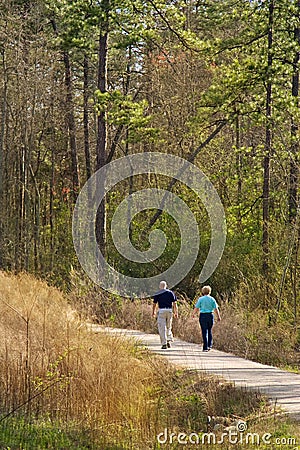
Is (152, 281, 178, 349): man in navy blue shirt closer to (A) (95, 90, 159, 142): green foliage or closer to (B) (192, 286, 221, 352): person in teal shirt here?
(B) (192, 286, 221, 352): person in teal shirt

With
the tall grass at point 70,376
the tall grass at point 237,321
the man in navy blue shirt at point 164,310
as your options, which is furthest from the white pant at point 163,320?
the tall grass at point 70,376

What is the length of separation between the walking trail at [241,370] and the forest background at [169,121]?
2.37 metres

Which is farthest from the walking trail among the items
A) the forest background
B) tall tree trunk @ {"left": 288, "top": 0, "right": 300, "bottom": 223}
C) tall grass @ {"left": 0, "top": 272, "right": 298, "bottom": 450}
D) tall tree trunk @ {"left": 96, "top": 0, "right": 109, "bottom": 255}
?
tall tree trunk @ {"left": 96, "top": 0, "right": 109, "bottom": 255}

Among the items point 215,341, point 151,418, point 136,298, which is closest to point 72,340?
point 151,418

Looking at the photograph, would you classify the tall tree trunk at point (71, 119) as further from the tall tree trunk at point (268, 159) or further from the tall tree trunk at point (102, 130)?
the tall tree trunk at point (268, 159)

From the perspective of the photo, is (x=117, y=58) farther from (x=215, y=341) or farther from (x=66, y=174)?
(x=215, y=341)

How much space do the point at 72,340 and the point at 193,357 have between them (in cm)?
313

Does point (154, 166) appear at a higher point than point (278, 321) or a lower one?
higher

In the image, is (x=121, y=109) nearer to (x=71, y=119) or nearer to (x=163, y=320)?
(x=163, y=320)

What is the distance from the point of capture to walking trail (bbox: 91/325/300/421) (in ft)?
39.6

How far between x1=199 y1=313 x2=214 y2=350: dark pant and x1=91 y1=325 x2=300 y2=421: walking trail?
0.21 m

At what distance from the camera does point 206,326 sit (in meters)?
16.7

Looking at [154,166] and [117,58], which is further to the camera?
[117,58]

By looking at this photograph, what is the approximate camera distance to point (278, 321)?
1900 cm
